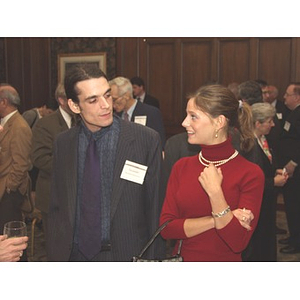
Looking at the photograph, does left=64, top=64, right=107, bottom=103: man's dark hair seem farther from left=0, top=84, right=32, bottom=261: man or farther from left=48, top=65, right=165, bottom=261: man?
left=0, top=84, right=32, bottom=261: man

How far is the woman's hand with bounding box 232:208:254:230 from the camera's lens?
1.51m

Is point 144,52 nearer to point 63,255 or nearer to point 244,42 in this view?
point 244,42

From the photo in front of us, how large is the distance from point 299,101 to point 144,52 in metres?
3.61

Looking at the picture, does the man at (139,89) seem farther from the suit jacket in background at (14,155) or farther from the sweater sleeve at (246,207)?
the sweater sleeve at (246,207)

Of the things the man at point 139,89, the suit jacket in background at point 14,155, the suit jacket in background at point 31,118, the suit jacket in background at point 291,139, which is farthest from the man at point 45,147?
the man at point 139,89

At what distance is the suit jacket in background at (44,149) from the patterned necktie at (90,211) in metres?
1.57

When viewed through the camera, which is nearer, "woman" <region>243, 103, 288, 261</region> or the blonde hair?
the blonde hair

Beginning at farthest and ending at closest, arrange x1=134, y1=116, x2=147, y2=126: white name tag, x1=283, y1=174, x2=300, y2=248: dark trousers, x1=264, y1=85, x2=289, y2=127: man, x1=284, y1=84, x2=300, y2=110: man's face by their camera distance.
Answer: x1=264, y1=85, x2=289, y2=127: man, x1=284, y1=84, x2=300, y2=110: man's face, x1=283, y1=174, x2=300, y2=248: dark trousers, x1=134, y1=116, x2=147, y2=126: white name tag

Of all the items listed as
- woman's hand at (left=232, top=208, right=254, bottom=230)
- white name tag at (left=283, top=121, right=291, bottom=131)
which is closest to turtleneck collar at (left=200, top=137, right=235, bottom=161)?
woman's hand at (left=232, top=208, right=254, bottom=230)

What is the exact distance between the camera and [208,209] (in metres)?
1.63

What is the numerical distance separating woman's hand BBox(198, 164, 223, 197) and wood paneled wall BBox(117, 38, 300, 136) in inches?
206

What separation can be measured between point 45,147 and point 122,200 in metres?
1.74

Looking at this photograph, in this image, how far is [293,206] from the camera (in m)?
4.62

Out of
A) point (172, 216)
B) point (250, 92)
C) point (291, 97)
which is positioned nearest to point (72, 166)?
point (172, 216)
